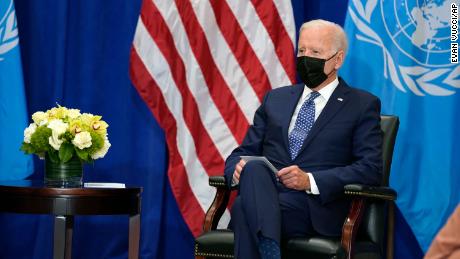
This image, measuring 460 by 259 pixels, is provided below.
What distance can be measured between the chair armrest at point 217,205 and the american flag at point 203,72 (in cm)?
89

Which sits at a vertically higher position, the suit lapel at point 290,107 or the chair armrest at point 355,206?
the suit lapel at point 290,107

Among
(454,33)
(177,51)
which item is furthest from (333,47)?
(177,51)

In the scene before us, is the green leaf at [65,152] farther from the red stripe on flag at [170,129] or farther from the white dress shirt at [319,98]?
the white dress shirt at [319,98]

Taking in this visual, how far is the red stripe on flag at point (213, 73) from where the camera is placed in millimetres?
4742

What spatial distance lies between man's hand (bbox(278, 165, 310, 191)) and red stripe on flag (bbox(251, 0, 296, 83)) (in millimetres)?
1291

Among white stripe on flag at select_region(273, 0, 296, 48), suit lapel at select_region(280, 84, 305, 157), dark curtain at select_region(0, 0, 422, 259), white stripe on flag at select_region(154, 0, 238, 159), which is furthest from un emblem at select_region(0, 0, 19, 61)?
suit lapel at select_region(280, 84, 305, 157)

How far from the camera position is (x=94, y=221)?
16.6 feet

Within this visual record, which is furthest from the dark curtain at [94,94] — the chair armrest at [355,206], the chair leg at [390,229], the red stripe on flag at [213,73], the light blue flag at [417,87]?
the chair armrest at [355,206]

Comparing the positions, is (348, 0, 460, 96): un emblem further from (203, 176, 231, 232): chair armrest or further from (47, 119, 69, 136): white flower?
(47, 119, 69, 136): white flower

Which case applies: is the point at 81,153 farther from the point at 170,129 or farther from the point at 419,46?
the point at 419,46

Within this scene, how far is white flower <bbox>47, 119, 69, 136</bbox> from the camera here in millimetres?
3725

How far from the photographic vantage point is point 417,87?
436 cm

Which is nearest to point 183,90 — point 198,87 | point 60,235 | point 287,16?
point 198,87

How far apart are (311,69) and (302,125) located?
0.95 ft
